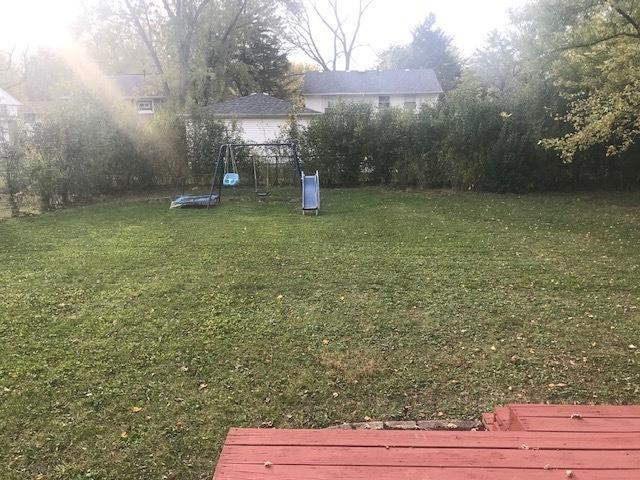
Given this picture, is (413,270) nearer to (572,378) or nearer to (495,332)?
(495,332)

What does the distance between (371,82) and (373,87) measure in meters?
0.58

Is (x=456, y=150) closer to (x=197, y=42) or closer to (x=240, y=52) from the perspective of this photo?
(x=197, y=42)

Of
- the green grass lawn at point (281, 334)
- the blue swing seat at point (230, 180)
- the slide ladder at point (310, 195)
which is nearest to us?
the green grass lawn at point (281, 334)

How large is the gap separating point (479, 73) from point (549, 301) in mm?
28519

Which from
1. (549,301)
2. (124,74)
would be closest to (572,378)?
(549,301)

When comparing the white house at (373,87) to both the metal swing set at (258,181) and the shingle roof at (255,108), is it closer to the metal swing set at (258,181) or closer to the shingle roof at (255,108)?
the shingle roof at (255,108)

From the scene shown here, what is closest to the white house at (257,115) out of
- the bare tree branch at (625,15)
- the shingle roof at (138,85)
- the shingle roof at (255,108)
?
the shingle roof at (255,108)

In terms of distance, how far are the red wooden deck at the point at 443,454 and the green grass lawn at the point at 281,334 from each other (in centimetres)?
105

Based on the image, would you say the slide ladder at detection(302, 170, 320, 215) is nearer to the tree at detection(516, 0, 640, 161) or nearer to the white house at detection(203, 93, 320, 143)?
the tree at detection(516, 0, 640, 161)

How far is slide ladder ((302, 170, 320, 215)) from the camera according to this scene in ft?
35.0

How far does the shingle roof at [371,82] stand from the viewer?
31.6 meters

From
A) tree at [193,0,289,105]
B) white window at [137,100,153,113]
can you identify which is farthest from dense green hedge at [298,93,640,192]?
white window at [137,100,153,113]

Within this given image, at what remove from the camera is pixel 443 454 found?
6.20ft

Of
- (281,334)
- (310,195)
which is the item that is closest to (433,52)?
(310,195)
